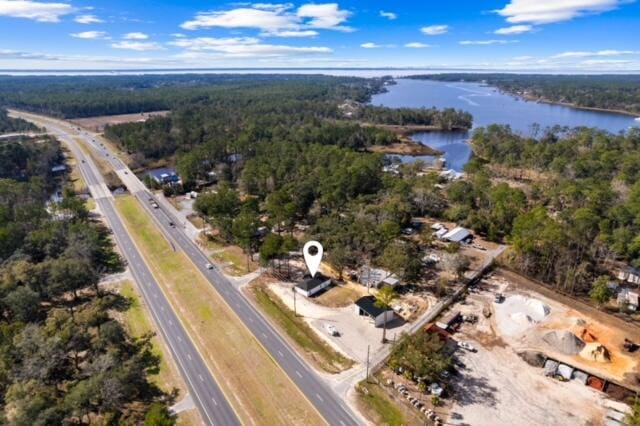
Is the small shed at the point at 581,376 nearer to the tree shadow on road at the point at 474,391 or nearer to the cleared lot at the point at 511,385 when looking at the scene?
the cleared lot at the point at 511,385

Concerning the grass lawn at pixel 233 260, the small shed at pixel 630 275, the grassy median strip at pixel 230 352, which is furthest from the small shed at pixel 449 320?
the grass lawn at pixel 233 260

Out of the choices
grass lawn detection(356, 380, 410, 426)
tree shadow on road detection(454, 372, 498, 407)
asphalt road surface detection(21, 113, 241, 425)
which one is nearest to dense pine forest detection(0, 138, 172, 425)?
asphalt road surface detection(21, 113, 241, 425)

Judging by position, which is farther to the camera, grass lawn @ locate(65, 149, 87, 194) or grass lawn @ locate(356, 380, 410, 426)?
grass lawn @ locate(65, 149, 87, 194)

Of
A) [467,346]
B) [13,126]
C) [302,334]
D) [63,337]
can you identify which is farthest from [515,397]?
[13,126]

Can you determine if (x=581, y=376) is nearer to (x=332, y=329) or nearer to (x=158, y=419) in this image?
(x=332, y=329)

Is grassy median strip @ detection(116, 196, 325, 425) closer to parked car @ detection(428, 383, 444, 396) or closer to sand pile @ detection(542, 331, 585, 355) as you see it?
parked car @ detection(428, 383, 444, 396)
